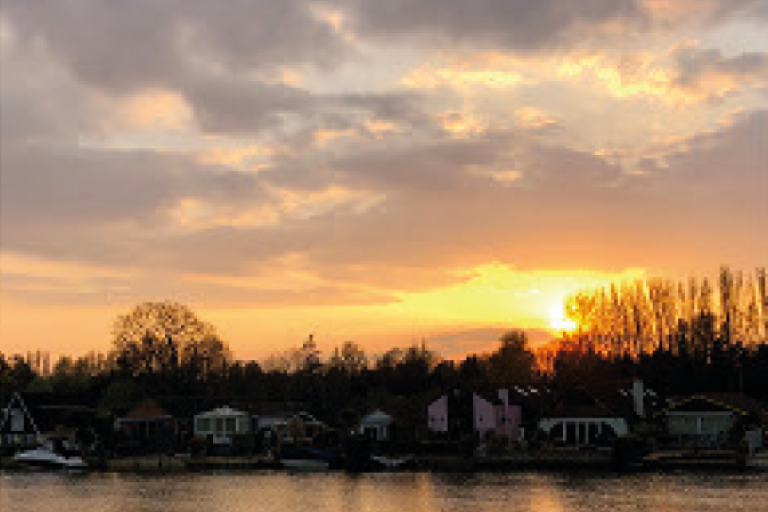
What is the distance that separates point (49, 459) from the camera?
96.8m

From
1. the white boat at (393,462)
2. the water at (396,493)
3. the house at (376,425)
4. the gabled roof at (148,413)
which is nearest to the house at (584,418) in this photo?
the white boat at (393,462)

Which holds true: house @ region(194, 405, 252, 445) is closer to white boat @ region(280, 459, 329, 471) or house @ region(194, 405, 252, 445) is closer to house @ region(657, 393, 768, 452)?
white boat @ region(280, 459, 329, 471)

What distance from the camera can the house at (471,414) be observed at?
103750 mm

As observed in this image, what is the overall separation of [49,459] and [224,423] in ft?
63.0

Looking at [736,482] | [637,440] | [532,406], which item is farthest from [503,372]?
[736,482]

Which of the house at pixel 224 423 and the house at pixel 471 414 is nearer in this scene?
the house at pixel 471 414

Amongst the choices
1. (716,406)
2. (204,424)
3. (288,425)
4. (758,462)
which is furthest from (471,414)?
(758,462)

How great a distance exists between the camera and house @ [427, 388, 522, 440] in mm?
103750

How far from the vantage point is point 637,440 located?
84.0 metres

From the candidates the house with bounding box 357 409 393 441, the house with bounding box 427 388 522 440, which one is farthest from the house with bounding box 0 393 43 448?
the house with bounding box 427 388 522 440

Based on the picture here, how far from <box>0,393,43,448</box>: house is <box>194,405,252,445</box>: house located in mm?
19091

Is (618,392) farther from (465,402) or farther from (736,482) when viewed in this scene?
(736,482)

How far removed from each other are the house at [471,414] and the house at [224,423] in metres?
19.0

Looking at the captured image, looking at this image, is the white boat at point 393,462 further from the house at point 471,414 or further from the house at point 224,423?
the house at point 224,423
